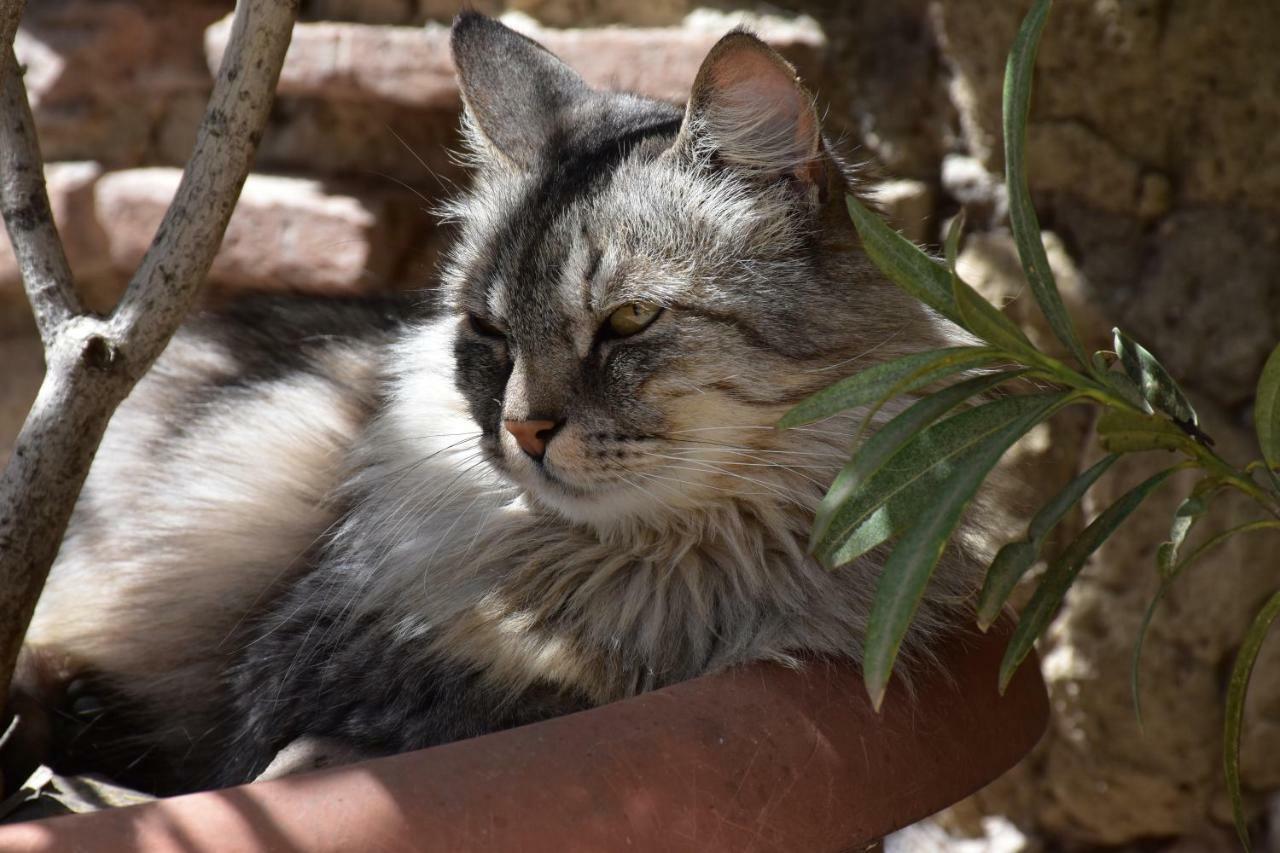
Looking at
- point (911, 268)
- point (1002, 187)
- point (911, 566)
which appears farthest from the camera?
point (1002, 187)

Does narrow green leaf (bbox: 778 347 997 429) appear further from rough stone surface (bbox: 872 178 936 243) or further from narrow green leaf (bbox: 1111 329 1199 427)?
rough stone surface (bbox: 872 178 936 243)

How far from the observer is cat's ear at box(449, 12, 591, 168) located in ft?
5.09

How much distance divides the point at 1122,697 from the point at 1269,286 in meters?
0.72

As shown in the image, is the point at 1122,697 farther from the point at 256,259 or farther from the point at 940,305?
the point at 256,259

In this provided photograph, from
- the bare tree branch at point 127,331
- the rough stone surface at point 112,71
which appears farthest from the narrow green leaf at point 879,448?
the rough stone surface at point 112,71

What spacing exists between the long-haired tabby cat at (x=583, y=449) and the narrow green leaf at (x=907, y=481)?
26cm

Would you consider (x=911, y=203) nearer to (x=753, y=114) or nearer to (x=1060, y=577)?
(x=753, y=114)

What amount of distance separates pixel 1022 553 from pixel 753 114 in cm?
54

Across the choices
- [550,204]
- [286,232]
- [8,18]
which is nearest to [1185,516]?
[550,204]

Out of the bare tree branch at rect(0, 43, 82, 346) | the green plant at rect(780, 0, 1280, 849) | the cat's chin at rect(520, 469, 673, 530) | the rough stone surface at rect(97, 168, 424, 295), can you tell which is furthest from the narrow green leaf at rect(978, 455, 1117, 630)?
the rough stone surface at rect(97, 168, 424, 295)

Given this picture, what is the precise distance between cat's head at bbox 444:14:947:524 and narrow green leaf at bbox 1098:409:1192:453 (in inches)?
13.1

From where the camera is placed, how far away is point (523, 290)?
139 cm

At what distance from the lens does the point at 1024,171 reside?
3.52ft

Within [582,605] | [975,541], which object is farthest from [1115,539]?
[582,605]
